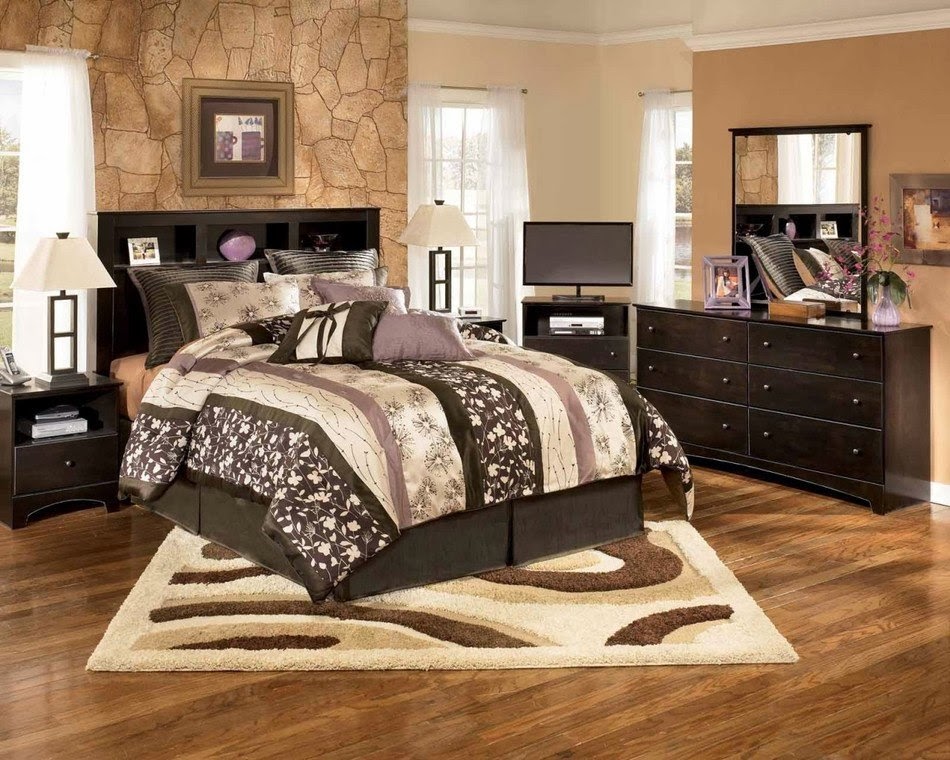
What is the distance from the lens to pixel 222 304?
5.84 m

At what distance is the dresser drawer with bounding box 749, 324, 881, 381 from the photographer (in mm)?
5465

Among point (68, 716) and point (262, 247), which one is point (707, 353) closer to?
point (262, 247)

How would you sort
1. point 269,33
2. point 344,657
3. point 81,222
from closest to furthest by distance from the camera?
point 344,657 < point 81,222 < point 269,33

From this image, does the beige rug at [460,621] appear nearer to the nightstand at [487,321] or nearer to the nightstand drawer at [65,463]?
the nightstand drawer at [65,463]

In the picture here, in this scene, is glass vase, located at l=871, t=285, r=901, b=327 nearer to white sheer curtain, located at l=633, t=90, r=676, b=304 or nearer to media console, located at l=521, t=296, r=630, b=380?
media console, located at l=521, t=296, r=630, b=380

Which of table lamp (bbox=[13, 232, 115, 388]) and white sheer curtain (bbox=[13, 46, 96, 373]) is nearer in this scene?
table lamp (bbox=[13, 232, 115, 388])

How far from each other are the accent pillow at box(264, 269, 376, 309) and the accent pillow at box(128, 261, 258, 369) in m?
0.17

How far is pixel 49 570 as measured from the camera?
4.71 metres

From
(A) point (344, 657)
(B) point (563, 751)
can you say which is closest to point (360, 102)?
(A) point (344, 657)

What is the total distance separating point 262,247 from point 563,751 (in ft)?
13.6

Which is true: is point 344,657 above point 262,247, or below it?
below

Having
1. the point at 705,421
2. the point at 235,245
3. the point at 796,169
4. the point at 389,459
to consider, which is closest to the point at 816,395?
the point at 705,421

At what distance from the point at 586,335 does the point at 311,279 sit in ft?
6.31

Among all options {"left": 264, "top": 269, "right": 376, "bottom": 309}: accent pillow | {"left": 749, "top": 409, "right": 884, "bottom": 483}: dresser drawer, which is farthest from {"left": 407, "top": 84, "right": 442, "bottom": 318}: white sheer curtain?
{"left": 749, "top": 409, "right": 884, "bottom": 483}: dresser drawer
